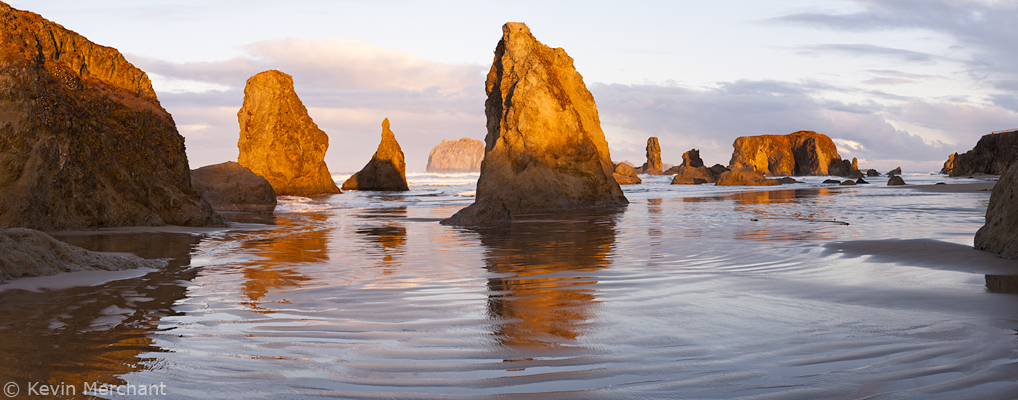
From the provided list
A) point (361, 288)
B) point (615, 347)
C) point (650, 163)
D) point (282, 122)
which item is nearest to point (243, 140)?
point (282, 122)

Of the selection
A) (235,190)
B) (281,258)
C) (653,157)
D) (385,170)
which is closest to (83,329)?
(281,258)

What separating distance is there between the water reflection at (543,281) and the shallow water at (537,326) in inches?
1.2

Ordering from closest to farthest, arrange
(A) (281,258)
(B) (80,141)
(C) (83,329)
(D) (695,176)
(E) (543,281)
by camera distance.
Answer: (C) (83,329)
(E) (543,281)
(A) (281,258)
(B) (80,141)
(D) (695,176)

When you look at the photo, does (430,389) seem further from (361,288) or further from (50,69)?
(50,69)

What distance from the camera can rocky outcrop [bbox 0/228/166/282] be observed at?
16.3 ft

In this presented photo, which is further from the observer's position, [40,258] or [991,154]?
[991,154]

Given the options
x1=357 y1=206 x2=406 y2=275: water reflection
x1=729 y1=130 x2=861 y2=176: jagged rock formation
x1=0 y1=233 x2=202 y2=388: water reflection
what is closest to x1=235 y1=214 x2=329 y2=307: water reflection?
x1=0 y1=233 x2=202 y2=388: water reflection

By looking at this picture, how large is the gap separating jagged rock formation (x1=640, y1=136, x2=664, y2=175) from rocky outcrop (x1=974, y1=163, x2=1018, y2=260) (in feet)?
438

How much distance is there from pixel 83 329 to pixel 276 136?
3952cm

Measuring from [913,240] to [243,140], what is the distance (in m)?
39.8

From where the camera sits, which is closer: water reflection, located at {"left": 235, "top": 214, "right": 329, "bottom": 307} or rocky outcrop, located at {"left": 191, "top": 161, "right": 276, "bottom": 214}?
water reflection, located at {"left": 235, "top": 214, "right": 329, "bottom": 307}

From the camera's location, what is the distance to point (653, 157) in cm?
14112

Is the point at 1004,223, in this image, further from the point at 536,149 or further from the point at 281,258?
the point at 536,149

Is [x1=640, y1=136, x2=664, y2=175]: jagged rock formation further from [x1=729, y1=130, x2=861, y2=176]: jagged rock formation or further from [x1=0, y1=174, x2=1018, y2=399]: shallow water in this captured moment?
[x1=0, y1=174, x2=1018, y2=399]: shallow water
